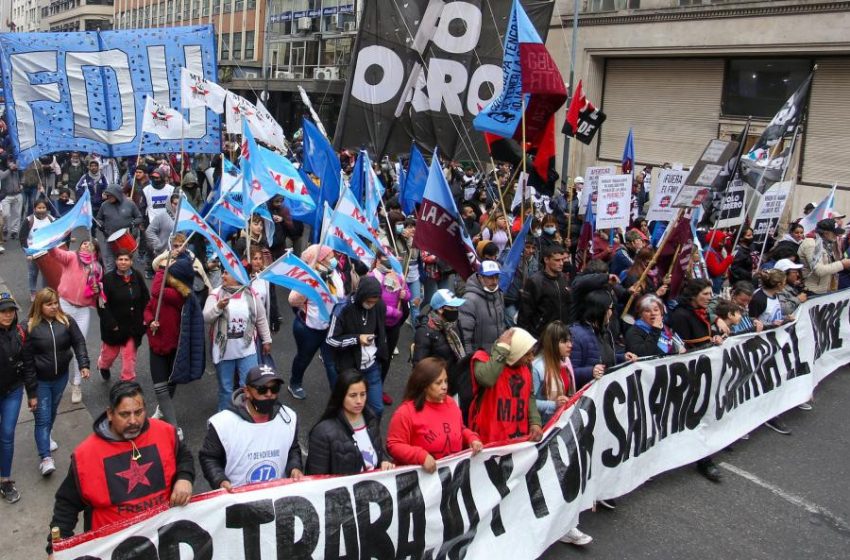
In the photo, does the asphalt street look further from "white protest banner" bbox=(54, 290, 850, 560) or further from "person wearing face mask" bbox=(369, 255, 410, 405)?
"person wearing face mask" bbox=(369, 255, 410, 405)

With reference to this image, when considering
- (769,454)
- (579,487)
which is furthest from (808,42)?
(579,487)

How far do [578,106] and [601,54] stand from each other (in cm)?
1229

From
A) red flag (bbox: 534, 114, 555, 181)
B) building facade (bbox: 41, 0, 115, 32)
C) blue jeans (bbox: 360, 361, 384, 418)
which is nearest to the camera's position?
blue jeans (bbox: 360, 361, 384, 418)

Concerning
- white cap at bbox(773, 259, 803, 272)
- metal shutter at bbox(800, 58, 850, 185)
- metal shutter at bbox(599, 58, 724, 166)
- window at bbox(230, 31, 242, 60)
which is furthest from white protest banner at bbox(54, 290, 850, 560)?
window at bbox(230, 31, 242, 60)

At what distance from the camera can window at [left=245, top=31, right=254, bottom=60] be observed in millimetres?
50938

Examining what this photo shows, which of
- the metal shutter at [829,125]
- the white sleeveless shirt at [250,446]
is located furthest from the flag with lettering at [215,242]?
the metal shutter at [829,125]

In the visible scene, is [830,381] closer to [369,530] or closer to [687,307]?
[687,307]

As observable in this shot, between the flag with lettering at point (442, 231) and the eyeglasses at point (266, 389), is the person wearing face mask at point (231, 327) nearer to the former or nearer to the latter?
the flag with lettering at point (442, 231)

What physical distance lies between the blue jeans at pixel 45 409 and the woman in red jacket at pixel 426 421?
9.02 feet

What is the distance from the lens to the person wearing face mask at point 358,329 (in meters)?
6.11

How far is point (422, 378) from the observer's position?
421 centimetres

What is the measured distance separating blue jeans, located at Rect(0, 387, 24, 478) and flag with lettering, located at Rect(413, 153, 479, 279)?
3365mm

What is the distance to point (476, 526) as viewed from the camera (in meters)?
4.34

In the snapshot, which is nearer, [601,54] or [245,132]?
[245,132]
